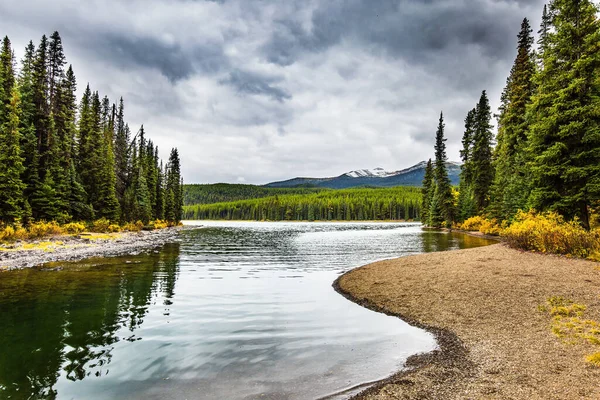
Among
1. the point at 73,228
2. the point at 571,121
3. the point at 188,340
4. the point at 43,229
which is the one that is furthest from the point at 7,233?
the point at 571,121

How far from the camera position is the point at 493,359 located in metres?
6.54

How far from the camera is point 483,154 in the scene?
53406mm

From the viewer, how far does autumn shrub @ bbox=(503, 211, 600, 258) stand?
1542cm

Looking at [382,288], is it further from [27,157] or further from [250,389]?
[27,157]

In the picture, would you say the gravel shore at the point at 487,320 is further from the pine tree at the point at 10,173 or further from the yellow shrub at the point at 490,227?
the yellow shrub at the point at 490,227

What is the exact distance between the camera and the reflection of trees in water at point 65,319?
6.79 meters

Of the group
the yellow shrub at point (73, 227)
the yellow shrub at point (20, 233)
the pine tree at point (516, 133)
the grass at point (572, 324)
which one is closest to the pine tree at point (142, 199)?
the yellow shrub at point (73, 227)

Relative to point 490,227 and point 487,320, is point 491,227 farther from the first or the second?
point 487,320

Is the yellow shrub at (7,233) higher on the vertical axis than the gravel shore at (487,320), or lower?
higher

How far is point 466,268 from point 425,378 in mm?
10188

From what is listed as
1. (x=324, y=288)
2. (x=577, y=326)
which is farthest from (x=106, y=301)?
(x=577, y=326)

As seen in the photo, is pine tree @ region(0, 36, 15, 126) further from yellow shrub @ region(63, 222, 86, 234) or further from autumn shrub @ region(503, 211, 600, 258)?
autumn shrub @ region(503, 211, 600, 258)

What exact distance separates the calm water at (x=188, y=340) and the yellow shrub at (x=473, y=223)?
155ft

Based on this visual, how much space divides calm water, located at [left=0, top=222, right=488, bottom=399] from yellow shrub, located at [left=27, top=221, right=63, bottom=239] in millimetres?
18188
